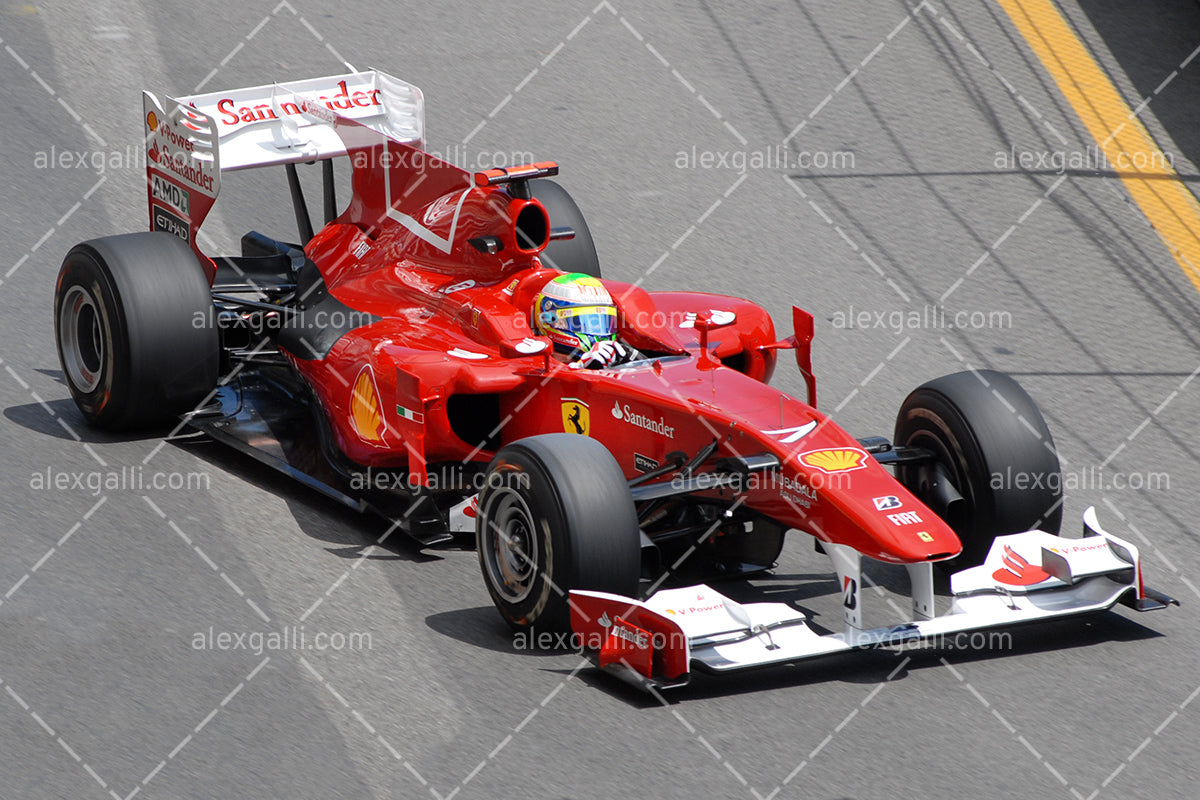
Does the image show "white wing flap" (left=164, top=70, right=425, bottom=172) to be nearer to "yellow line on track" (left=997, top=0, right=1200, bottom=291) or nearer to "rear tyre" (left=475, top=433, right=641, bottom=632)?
"rear tyre" (left=475, top=433, right=641, bottom=632)

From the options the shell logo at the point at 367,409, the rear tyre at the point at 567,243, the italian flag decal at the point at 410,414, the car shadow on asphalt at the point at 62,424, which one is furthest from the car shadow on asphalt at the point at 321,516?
the rear tyre at the point at 567,243

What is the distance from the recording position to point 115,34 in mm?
13016

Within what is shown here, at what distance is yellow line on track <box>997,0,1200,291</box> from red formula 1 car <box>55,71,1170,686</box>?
15.7 feet

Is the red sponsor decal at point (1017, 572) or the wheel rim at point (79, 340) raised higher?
the wheel rim at point (79, 340)

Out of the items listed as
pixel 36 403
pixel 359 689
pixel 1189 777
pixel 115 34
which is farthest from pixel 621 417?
pixel 115 34

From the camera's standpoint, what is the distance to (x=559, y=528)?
574cm

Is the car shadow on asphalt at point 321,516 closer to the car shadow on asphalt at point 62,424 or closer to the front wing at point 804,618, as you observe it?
the car shadow on asphalt at point 62,424

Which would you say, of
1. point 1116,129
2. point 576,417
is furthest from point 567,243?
point 1116,129

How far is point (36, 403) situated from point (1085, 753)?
5.63 m

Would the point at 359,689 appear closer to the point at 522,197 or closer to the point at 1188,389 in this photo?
the point at 522,197

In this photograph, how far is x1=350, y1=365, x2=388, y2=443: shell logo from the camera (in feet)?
22.9

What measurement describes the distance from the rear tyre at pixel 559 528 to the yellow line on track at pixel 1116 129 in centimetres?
635

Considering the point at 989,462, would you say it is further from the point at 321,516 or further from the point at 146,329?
the point at 146,329

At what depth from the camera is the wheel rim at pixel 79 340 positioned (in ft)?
26.1
